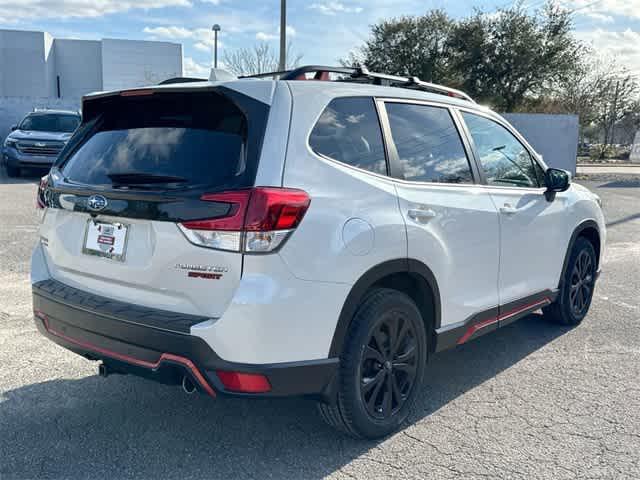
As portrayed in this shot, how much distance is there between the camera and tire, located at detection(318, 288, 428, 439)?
3.05 metres

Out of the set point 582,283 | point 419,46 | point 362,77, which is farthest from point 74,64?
point 362,77

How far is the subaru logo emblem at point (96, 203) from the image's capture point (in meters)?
2.98

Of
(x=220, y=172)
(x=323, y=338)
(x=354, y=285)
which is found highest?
(x=220, y=172)

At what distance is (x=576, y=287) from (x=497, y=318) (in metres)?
1.59

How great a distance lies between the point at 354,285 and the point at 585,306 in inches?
135

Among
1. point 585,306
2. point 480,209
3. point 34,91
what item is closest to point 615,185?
point 585,306

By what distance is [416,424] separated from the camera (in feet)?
11.6

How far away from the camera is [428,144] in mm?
3691

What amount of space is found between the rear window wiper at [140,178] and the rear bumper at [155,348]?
57 cm

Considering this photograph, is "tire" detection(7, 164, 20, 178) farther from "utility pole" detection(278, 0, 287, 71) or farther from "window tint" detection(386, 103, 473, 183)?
"window tint" detection(386, 103, 473, 183)

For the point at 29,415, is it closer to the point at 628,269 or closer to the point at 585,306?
the point at 585,306

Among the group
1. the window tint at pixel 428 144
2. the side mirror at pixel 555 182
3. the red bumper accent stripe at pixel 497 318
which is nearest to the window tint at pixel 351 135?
the window tint at pixel 428 144

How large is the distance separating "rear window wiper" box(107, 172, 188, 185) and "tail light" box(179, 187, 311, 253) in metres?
0.25

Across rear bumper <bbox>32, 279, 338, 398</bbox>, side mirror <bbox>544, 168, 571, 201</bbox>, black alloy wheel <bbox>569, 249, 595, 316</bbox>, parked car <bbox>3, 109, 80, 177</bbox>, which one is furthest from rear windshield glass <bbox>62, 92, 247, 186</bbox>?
parked car <bbox>3, 109, 80, 177</bbox>
